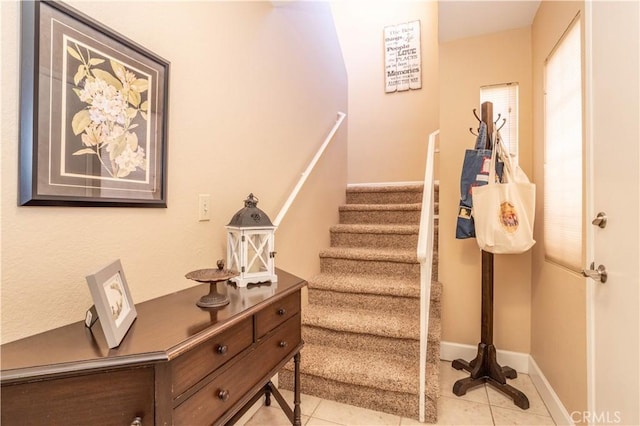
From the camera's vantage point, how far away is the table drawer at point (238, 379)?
2.71 ft

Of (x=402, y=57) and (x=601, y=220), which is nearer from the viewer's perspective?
(x=601, y=220)

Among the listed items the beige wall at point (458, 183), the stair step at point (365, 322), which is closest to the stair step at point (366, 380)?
the stair step at point (365, 322)

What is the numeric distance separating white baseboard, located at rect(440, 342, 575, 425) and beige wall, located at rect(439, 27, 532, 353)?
50mm

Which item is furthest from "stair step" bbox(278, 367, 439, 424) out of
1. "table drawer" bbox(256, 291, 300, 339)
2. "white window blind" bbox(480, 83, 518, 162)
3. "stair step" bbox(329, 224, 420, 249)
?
"white window blind" bbox(480, 83, 518, 162)

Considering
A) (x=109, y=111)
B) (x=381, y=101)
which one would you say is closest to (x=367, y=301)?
Answer: (x=109, y=111)

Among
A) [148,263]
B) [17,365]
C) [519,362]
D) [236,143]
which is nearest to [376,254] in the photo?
[519,362]

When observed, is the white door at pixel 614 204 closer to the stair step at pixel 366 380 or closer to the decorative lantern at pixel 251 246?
the stair step at pixel 366 380

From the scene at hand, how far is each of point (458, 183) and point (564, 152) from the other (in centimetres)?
78

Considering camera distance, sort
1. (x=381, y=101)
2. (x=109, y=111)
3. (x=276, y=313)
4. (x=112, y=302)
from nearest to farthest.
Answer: (x=112, y=302), (x=109, y=111), (x=276, y=313), (x=381, y=101)

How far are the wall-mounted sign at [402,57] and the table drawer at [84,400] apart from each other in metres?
3.97

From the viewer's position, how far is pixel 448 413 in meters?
1.73

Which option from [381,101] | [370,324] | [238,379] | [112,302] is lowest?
[370,324]

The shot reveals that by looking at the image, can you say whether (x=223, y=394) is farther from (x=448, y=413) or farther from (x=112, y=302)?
(x=448, y=413)

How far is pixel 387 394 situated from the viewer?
173 centimetres
